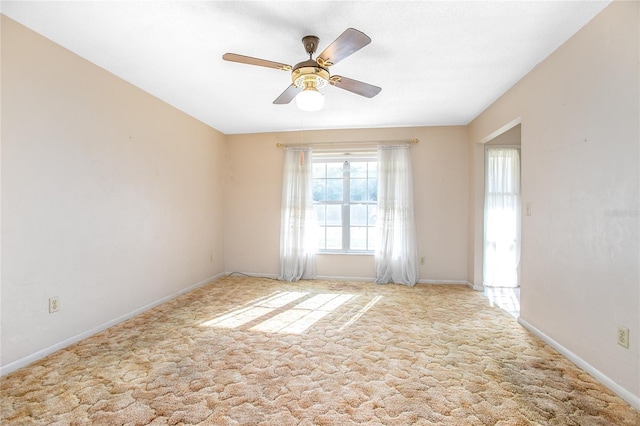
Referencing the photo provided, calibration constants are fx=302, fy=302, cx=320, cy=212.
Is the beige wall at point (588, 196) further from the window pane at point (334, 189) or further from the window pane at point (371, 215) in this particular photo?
the window pane at point (334, 189)

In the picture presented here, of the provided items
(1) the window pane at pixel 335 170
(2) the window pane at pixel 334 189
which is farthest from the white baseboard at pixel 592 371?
(1) the window pane at pixel 335 170

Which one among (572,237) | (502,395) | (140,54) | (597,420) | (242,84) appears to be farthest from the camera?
(242,84)

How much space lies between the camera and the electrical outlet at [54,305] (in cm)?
242

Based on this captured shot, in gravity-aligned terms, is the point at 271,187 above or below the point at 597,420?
above

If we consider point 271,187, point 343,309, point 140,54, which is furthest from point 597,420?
point 271,187

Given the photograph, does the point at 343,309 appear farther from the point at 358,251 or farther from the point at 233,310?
the point at 358,251

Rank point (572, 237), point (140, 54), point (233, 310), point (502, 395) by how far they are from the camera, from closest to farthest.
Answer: point (502, 395)
point (572, 237)
point (140, 54)
point (233, 310)

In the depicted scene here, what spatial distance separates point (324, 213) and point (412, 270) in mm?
1699

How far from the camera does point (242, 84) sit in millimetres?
3160

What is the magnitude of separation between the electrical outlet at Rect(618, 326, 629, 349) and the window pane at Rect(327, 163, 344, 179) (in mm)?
3846

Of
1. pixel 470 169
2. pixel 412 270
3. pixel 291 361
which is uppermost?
pixel 470 169

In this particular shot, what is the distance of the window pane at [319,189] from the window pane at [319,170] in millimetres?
86

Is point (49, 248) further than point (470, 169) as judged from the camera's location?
No

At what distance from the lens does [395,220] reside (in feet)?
15.6
